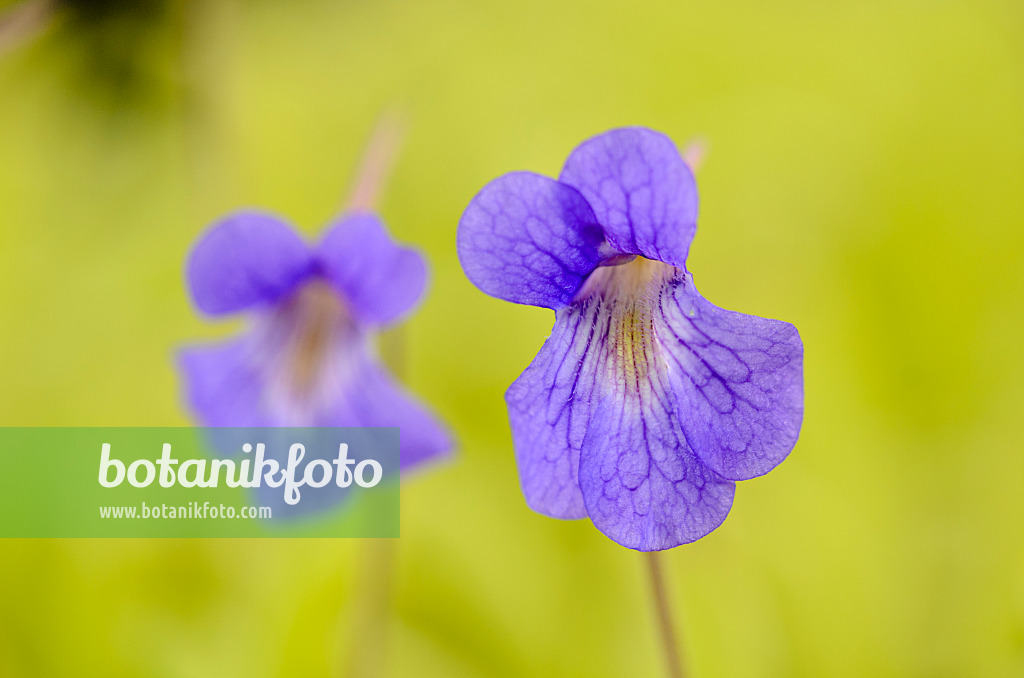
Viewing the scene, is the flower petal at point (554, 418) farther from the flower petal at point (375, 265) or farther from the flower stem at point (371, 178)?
the flower stem at point (371, 178)

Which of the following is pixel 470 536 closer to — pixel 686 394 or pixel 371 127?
pixel 686 394

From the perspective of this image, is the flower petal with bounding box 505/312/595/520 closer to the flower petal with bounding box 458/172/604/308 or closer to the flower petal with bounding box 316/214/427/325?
the flower petal with bounding box 458/172/604/308

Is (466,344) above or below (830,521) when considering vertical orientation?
above

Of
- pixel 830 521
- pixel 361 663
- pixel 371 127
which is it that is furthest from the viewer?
pixel 371 127

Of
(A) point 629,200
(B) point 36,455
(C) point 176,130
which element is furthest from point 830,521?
(C) point 176,130

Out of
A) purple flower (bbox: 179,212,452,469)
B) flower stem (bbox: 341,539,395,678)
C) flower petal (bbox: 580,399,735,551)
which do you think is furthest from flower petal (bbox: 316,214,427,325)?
flower stem (bbox: 341,539,395,678)

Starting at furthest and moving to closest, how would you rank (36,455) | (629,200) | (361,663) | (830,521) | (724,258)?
1. (724,258)
2. (36,455)
3. (830,521)
4. (361,663)
5. (629,200)

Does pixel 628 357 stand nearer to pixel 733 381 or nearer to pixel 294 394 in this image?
pixel 733 381
